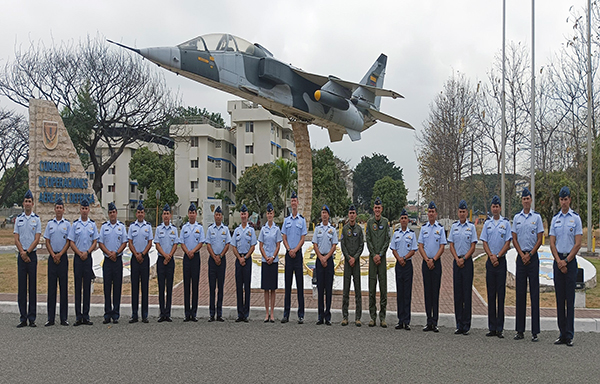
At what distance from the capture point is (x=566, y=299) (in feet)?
20.2

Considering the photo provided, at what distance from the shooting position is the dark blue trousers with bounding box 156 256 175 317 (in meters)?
7.27

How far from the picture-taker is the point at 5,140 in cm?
3152

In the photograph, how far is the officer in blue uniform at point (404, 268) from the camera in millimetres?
→ 6820

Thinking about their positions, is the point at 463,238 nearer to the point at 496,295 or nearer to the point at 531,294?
the point at 496,295

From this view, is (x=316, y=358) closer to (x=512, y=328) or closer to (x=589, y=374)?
→ (x=589, y=374)

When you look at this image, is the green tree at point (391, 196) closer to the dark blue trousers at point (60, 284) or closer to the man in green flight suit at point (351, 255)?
the man in green flight suit at point (351, 255)

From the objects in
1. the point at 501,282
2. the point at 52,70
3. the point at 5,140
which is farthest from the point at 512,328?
the point at 5,140

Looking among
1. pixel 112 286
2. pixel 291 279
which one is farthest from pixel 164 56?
pixel 291 279

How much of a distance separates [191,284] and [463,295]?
392 centimetres

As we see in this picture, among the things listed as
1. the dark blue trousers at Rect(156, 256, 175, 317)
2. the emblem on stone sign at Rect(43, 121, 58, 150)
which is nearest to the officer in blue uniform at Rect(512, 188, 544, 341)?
the dark blue trousers at Rect(156, 256, 175, 317)

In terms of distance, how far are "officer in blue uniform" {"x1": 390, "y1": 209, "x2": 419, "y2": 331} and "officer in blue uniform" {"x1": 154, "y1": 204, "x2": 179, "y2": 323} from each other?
10.9 ft

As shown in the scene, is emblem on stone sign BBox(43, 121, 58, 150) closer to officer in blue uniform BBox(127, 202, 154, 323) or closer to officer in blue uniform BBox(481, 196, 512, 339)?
officer in blue uniform BBox(127, 202, 154, 323)

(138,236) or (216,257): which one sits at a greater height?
(138,236)

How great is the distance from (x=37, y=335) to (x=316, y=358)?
3694 mm
